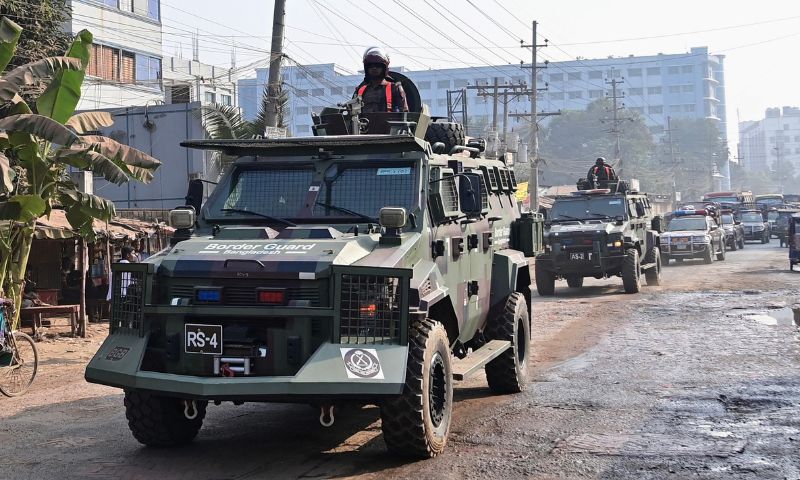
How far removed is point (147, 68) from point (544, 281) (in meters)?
20.1

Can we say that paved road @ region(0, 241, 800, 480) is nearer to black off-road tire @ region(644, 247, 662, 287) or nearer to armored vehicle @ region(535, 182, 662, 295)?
armored vehicle @ region(535, 182, 662, 295)

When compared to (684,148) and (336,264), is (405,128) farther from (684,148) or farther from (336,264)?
(684,148)

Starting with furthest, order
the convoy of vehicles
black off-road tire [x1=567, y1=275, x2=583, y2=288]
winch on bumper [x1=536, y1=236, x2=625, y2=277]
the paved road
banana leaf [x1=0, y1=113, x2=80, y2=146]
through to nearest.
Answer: the convoy of vehicles < black off-road tire [x1=567, y1=275, x2=583, y2=288] < winch on bumper [x1=536, y1=236, x2=625, y2=277] < banana leaf [x1=0, y1=113, x2=80, y2=146] < the paved road

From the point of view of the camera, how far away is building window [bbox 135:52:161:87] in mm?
34406

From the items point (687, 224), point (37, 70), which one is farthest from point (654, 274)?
point (37, 70)

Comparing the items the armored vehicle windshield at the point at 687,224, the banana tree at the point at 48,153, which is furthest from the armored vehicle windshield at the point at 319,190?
the armored vehicle windshield at the point at 687,224

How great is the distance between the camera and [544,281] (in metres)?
20.8

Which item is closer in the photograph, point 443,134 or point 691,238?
point 443,134

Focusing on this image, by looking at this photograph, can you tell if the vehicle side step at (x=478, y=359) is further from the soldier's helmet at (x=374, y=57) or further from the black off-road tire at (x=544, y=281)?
the black off-road tire at (x=544, y=281)

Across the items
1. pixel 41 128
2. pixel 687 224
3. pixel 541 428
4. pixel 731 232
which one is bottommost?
pixel 541 428

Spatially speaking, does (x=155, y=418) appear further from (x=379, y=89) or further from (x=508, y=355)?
(x=379, y=89)

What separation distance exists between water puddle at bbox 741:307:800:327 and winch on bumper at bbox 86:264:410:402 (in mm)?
10279

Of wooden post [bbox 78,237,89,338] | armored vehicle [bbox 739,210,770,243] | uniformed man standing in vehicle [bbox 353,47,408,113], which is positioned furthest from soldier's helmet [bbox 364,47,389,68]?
armored vehicle [bbox 739,210,770,243]

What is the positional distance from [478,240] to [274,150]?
2059 millimetres
